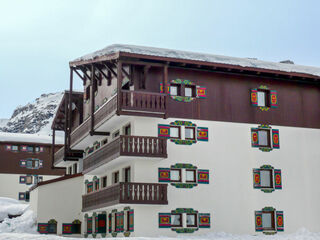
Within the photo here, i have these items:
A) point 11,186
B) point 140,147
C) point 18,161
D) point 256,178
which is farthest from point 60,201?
point 18,161

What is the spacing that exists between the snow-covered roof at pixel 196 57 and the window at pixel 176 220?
8.66 meters

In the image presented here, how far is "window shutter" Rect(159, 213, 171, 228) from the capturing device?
30.1 metres

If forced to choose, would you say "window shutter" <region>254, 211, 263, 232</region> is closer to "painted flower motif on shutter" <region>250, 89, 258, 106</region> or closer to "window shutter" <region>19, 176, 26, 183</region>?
"painted flower motif on shutter" <region>250, 89, 258, 106</region>

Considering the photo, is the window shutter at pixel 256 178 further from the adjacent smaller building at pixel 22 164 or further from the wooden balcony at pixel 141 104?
the adjacent smaller building at pixel 22 164

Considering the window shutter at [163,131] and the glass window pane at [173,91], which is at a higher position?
the glass window pane at [173,91]

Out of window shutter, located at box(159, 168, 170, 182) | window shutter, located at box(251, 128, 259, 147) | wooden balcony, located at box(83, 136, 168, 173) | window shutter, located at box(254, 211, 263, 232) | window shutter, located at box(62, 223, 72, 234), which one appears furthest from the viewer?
window shutter, located at box(62, 223, 72, 234)

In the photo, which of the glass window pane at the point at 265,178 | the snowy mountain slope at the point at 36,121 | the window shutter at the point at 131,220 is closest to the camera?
the window shutter at the point at 131,220

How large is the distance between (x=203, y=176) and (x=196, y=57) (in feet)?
23.4

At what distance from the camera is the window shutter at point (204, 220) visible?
31.0m

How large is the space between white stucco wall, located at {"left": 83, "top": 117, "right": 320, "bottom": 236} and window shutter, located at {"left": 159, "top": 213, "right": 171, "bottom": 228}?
0.27 m

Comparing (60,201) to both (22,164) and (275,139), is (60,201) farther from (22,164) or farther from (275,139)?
(22,164)

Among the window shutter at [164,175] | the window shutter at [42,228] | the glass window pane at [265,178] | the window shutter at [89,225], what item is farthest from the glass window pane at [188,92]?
the window shutter at [42,228]

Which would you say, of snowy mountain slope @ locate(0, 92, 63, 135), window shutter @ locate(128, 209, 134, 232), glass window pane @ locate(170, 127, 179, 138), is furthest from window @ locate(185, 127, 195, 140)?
snowy mountain slope @ locate(0, 92, 63, 135)

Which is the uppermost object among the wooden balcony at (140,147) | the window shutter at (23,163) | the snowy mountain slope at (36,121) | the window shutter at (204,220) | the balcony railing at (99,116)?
the snowy mountain slope at (36,121)
